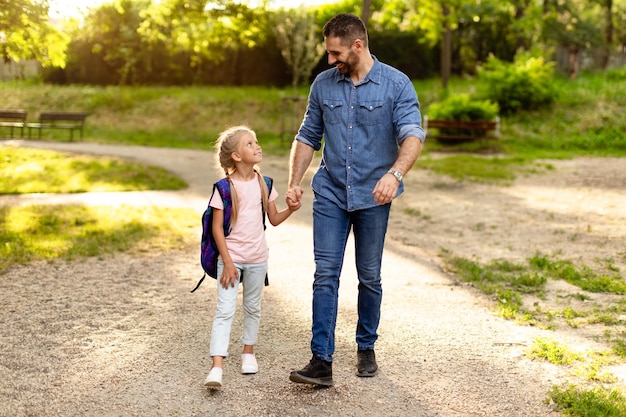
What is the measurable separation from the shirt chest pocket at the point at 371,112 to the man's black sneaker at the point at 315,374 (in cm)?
133

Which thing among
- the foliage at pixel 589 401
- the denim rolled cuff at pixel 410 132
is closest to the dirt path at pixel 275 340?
the foliage at pixel 589 401

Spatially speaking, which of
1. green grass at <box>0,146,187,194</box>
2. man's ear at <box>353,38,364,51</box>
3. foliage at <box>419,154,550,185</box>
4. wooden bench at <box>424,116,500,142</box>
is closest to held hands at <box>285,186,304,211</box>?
man's ear at <box>353,38,364,51</box>

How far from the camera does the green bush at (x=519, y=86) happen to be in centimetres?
2233

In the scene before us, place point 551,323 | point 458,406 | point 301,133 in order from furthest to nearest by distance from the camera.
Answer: point 551,323 < point 301,133 < point 458,406

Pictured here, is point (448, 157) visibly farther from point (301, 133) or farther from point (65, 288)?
point (301, 133)

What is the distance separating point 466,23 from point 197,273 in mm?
25626

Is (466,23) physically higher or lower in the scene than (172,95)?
higher

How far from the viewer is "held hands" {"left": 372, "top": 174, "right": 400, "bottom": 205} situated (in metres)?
3.92

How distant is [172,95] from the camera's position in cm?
2794

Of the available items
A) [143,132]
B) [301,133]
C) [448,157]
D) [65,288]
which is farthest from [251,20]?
[301,133]

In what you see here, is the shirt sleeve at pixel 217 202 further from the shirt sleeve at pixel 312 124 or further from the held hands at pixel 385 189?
the held hands at pixel 385 189

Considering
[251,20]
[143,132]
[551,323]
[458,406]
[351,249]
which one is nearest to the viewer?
[458,406]

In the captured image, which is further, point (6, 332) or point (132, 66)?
point (132, 66)

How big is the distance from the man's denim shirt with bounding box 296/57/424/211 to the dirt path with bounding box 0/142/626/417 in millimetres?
1081
